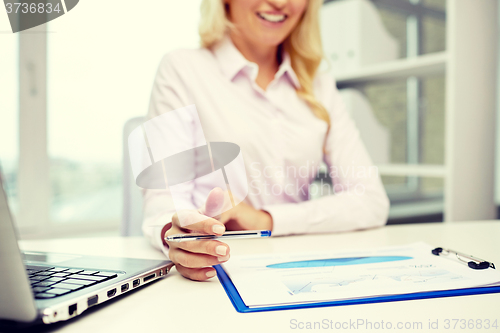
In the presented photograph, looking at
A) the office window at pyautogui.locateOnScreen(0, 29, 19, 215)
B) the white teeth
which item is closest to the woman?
the white teeth

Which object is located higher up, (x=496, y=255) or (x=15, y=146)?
(x=15, y=146)

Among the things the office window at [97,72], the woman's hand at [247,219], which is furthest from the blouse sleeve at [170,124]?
the office window at [97,72]

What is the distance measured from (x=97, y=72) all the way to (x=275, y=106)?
2.92ft

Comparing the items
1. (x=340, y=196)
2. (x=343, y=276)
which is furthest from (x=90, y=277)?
(x=340, y=196)

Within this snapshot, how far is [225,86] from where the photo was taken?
1043 millimetres

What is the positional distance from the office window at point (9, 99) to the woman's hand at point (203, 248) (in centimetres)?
127

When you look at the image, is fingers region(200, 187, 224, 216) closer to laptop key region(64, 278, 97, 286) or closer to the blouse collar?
laptop key region(64, 278, 97, 286)

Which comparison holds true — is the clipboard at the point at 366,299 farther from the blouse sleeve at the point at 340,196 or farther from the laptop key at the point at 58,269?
the blouse sleeve at the point at 340,196

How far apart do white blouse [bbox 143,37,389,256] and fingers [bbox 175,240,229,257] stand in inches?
18.0

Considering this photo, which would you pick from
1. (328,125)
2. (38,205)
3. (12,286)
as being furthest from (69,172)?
(12,286)

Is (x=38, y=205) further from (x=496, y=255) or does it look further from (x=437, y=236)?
(x=496, y=255)

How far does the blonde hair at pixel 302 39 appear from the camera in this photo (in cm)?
106

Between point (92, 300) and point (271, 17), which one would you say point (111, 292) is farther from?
point (271, 17)

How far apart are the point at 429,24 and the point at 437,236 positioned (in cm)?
183
